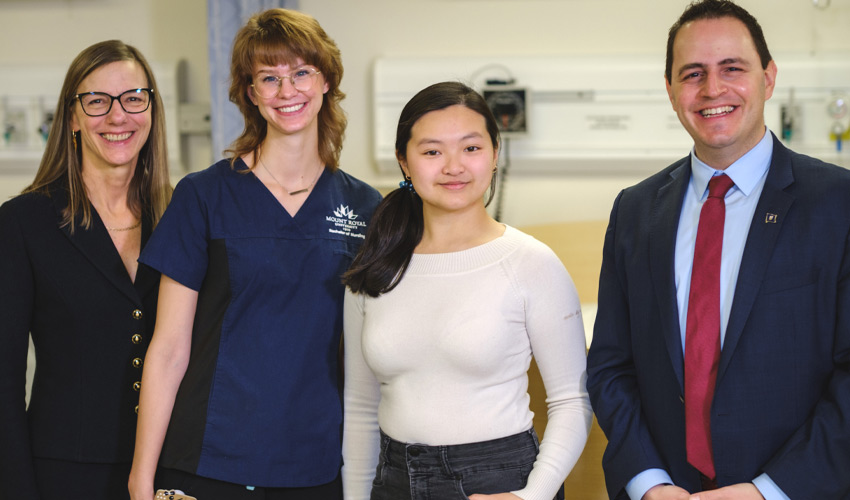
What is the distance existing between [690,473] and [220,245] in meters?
1.02

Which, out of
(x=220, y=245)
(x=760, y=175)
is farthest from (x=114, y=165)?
(x=760, y=175)

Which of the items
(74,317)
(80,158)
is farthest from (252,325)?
(80,158)

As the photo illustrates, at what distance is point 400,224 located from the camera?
70.4 inches

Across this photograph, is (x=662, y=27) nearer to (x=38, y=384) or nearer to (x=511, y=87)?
(x=511, y=87)

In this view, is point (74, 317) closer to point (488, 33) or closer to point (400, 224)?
point (400, 224)

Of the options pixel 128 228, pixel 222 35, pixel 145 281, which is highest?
pixel 222 35

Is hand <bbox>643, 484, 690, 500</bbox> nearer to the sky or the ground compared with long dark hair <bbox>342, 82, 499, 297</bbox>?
nearer to the ground

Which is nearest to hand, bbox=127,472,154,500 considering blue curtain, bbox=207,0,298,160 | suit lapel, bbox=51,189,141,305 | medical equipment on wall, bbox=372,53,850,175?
suit lapel, bbox=51,189,141,305

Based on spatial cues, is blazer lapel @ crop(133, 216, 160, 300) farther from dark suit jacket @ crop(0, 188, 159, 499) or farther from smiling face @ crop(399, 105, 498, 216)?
smiling face @ crop(399, 105, 498, 216)

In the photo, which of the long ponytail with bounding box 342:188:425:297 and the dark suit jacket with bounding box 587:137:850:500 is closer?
the dark suit jacket with bounding box 587:137:850:500

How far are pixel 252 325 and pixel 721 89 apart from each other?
40.1 inches

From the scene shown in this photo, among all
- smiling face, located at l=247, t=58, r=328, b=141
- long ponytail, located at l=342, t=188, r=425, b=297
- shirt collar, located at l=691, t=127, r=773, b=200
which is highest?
smiling face, located at l=247, t=58, r=328, b=141

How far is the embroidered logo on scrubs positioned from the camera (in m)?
1.86

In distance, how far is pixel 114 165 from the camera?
200cm
